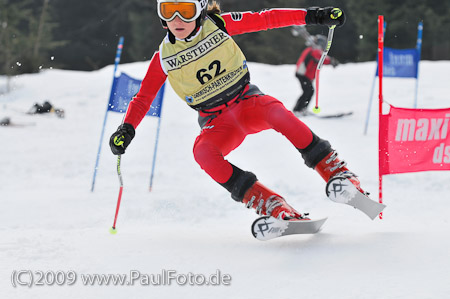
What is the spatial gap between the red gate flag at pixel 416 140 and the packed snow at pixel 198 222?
372 millimetres

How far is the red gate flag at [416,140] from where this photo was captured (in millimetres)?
3092

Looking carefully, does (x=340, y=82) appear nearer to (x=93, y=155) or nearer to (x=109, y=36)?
(x=93, y=155)

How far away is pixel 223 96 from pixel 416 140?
3.95 feet

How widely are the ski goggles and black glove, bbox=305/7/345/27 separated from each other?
27.2 inches

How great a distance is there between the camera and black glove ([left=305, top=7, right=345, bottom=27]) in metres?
2.91

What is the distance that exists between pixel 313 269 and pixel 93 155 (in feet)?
18.7

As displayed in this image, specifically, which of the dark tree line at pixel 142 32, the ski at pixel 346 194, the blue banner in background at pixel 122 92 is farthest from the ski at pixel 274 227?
the dark tree line at pixel 142 32

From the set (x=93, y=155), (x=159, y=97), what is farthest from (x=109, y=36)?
(x=159, y=97)

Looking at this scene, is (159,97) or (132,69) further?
(132,69)

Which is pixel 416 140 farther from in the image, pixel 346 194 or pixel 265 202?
pixel 265 202

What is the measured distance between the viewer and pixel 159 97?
17.5 feet

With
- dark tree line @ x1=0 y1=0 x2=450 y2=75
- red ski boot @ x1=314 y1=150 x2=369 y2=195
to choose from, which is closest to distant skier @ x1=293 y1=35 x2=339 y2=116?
red ski boot @ x1=314 y1=150 x2=369 y2=195

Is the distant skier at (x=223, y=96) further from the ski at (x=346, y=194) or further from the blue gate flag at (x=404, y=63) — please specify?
the blue gate flag at (x=404, y=63)

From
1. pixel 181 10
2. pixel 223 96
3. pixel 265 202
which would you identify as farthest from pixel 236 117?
pixel 181 10
